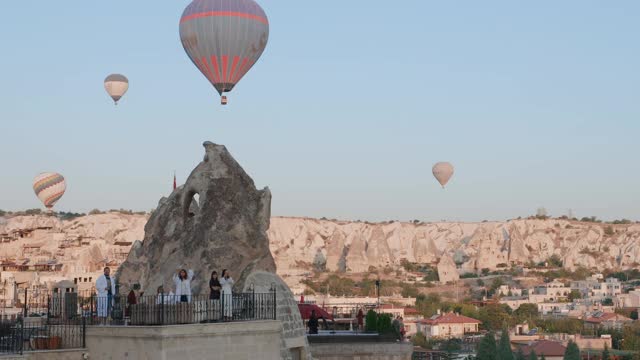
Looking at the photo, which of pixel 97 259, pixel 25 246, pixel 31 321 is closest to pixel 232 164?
pixel 31 321

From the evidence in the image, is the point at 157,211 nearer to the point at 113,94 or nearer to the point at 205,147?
the point at 205,147

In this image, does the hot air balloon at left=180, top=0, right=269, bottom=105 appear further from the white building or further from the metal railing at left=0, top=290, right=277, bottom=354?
the white building

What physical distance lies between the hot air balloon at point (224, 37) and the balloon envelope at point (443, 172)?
7677 cm

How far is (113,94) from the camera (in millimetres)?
76500

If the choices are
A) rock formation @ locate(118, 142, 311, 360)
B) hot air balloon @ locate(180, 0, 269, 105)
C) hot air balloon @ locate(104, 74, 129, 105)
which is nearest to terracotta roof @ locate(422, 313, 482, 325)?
hot air balloon @ locate(104, 74, 129, 105)

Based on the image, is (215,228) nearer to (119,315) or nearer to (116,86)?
(119,315)

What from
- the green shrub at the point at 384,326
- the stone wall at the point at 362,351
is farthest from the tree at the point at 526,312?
the stone wall at the point at 362,351

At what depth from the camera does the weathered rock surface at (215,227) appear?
28516 millimetres

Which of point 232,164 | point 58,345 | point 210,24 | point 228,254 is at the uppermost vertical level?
point 210,24

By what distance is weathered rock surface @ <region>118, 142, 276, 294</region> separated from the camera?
28516mm

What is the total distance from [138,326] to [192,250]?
11.0 meters

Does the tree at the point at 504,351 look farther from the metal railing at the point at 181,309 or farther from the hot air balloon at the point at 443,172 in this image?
the metal railing at the point at 181,309

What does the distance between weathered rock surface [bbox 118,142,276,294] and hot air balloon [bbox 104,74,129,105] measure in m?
46.4

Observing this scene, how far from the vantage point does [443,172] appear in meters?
120
